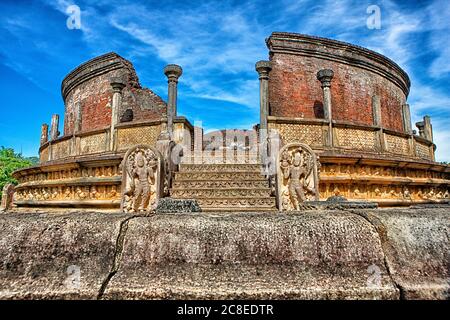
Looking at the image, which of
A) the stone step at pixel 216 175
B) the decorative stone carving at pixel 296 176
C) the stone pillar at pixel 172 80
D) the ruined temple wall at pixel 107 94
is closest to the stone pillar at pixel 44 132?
the ruined temple wall at pixel 107 94

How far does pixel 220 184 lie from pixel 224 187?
135 mm

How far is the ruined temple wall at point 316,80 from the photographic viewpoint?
13.5m

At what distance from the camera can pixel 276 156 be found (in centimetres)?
644

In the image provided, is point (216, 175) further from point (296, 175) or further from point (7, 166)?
point (7, 166)

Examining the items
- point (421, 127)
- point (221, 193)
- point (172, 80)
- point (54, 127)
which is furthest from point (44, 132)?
point (421, 127)

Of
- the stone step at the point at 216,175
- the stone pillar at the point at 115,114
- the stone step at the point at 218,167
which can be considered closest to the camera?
the stone step at the point at 216,175

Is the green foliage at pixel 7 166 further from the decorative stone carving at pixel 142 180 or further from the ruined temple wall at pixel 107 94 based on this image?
the decorative stone carving at pixel 142 180

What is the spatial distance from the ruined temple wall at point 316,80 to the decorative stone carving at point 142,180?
7.96 m

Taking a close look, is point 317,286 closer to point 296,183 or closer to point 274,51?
point 296,183

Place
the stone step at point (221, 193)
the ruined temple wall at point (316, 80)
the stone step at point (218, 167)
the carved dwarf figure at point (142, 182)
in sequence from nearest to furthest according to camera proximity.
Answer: the carved dwarf figure at point (142, 182)
the stone step at point (221, 193)
the stone step at point (218, 167)
the ruined temple wall at point (316, 80)

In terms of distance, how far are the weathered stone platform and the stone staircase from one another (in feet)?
14.2

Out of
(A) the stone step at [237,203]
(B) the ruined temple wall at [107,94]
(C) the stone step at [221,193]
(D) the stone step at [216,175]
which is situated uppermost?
(B) the ruined temple wall at [107,94]

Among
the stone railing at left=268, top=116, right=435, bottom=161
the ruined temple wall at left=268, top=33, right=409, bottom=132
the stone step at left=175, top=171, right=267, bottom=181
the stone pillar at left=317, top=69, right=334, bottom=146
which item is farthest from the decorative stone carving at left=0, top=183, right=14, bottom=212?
the stone pillar at left=317, top=69, right=334, bottom=146

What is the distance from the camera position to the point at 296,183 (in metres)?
5.95
